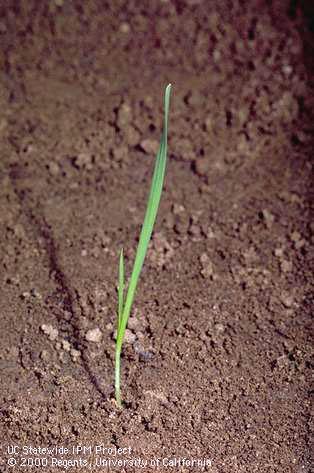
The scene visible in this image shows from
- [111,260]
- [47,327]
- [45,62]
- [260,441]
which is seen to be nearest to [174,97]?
[45,62]

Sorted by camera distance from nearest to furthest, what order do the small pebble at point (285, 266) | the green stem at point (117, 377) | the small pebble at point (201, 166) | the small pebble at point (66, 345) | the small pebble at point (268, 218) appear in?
the green stem at point (117, 377) → the small pebble at point (66, 345) → the small pebble at point (285, 266) → the small pebble at point (268, 218) → the small pebble at point (201, 166)

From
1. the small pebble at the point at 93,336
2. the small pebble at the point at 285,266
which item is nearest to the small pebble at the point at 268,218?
the small pebble at the point at 285,266

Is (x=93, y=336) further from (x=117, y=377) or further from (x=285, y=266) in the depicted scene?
(x=285, y=266)

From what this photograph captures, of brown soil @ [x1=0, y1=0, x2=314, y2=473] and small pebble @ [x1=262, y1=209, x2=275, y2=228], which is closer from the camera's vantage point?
brown soil @ [x1=0, y1=0, x2=314, y2=473]

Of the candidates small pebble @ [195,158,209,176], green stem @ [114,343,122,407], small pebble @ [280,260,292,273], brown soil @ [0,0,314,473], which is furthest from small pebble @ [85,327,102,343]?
small pebble @ [195,158,209,176]

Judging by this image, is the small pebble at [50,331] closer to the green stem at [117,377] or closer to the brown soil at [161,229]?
the brown soil at [161,229]

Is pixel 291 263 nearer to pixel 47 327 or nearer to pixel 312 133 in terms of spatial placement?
pixel 312 133

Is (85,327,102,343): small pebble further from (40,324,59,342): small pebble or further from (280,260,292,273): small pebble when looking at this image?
(280,260,292,273): small pebble

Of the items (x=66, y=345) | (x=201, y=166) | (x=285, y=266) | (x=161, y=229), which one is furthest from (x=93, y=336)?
(x=201, y=166)
